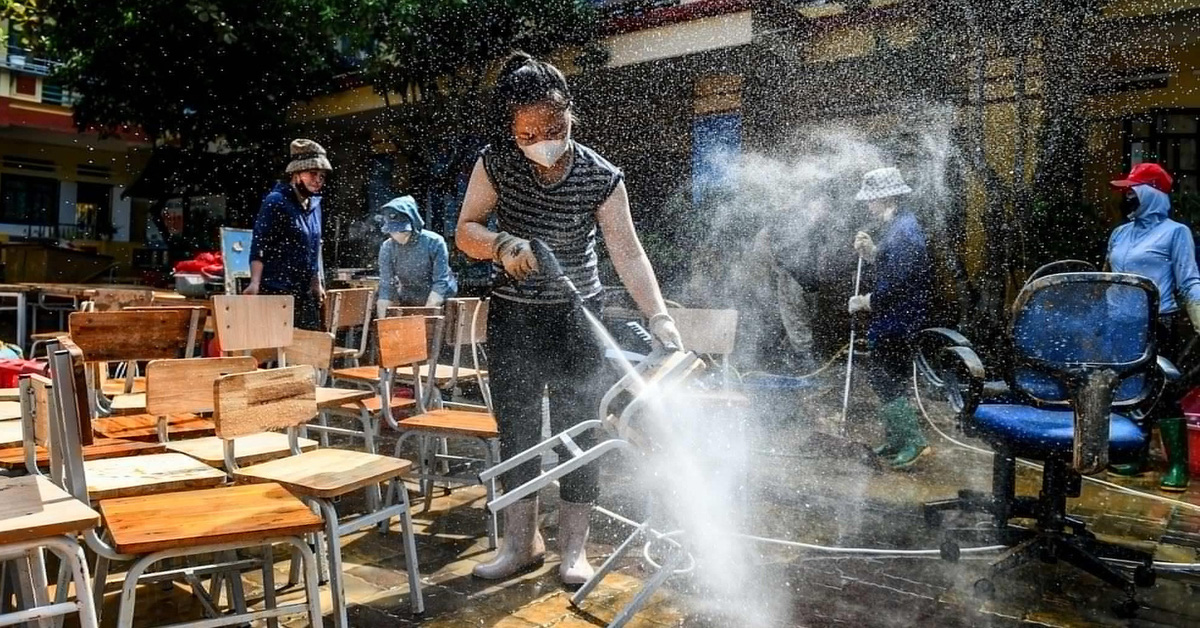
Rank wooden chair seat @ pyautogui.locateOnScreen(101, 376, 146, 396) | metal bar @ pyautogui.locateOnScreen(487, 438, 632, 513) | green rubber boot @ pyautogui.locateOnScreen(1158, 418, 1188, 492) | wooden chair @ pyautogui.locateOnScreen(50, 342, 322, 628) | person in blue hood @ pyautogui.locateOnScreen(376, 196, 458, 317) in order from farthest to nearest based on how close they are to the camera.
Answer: person in blue hood @ pyautogui.locateOnScreen(376, 196, 458, 317) < green rubber boot @ pyautogui.locateOnScreen(1158, 418, 1188, 492) < wooden chair seat @ pyautogui.locateOnScreen(101, 376, 146, 396) < metal bar @ pyautogui.locateOnScreen(487, 438, 632, 513) < wooden chair @ pyautogui.locateOnScreen(50, 342, 322, 628)

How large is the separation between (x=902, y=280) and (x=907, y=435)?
1162mm

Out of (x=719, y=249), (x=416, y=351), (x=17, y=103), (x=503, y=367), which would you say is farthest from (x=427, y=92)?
(x=17, y=103)

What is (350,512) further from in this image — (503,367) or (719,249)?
(719,249)

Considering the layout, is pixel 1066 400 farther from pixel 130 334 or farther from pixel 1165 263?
pixel 130 334

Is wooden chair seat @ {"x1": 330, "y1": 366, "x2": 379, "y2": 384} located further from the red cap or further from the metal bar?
the red cap

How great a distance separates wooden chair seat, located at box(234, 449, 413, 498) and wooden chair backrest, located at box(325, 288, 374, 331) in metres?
3.05

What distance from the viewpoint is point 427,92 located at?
12.1 m

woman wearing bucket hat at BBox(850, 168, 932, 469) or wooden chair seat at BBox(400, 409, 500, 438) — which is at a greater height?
woman wearing bucket hat at BBox(850, 168, 932, 469)

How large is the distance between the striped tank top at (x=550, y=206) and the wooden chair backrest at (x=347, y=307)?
3.24m

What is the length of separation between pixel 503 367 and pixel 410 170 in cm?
1028

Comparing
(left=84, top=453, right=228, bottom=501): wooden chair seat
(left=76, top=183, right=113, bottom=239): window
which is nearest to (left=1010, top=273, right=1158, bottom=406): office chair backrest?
(left=84, top=453, right=228, bottom=501): wooden chair seat

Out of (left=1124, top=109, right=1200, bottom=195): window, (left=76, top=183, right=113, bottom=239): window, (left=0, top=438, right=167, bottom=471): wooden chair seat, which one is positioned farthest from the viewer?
(left=76, top=183, right=113, bottom=239): window

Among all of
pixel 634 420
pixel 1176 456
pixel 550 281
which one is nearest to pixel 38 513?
pixel 634 420

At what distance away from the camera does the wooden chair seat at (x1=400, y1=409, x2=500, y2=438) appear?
3.95 metres
